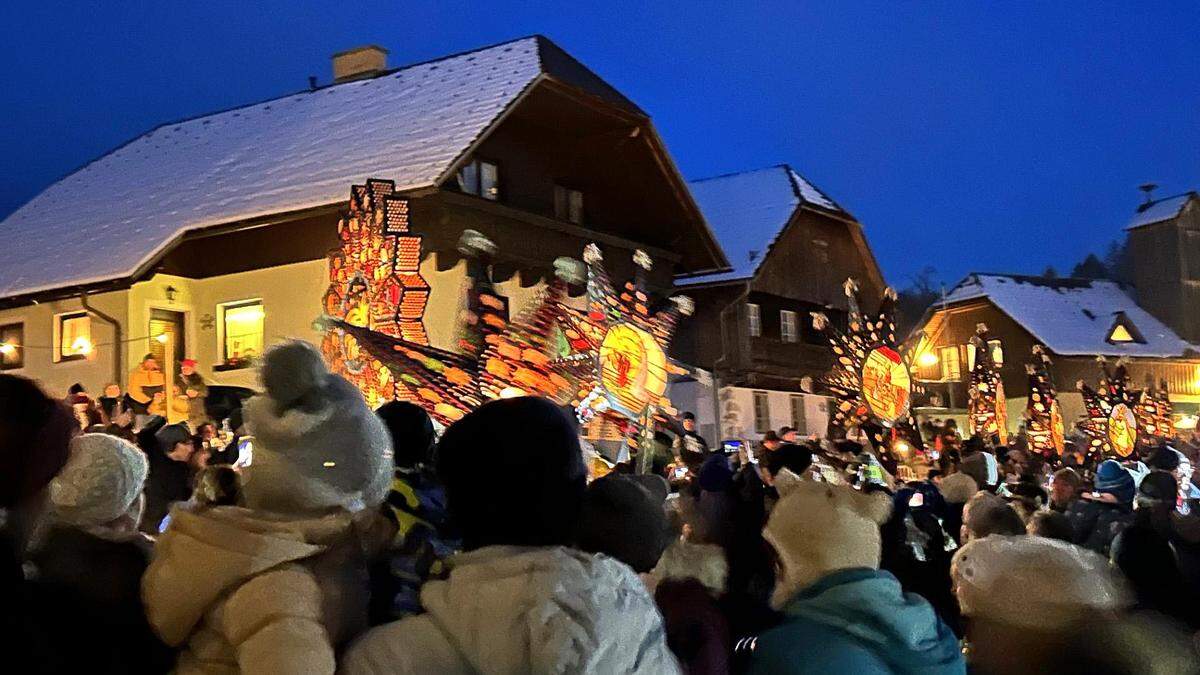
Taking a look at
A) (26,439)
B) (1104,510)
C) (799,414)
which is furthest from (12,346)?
(26,439)

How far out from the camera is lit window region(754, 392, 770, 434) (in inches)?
1148

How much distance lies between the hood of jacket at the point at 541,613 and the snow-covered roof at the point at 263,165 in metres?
15.4

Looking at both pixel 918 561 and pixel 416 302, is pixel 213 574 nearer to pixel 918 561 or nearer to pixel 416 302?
pixel 918 561

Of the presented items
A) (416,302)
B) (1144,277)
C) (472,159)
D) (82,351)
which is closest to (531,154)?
(472,159)

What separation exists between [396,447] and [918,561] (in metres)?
3.29

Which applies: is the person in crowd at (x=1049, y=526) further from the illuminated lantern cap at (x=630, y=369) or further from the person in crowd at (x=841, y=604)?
the illuminated lantern cap at (x=630, y=369)

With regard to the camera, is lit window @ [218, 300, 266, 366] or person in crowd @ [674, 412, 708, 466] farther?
lit window @ [218, 300, 266, 366]

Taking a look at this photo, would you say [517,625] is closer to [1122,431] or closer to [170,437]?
[170,437]

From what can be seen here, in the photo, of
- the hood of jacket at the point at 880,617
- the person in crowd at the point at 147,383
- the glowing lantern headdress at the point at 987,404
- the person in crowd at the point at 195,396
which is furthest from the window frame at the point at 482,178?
the hood of jacket at the point at 880,617

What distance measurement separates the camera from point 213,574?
237 centimetres

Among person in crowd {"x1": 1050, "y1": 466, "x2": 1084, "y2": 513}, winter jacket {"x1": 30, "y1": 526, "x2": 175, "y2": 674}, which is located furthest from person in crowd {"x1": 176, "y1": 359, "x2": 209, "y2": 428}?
winter jacket {"x1": 30, "y1": 526, "x2": 175, "y2": 674}

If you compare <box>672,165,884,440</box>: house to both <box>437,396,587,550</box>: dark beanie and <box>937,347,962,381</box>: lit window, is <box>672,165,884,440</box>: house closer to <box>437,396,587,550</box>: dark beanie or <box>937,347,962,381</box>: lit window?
<box>937,347,962,381</box>: lit window

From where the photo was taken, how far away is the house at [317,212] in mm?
18625

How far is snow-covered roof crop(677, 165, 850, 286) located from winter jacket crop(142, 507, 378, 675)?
25.8 metres
